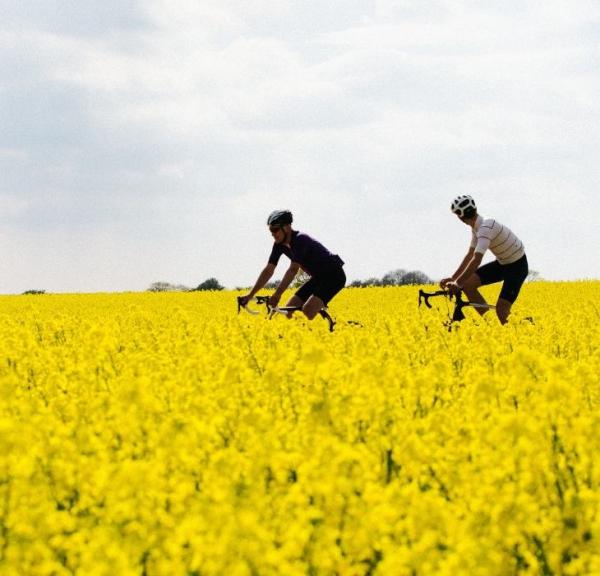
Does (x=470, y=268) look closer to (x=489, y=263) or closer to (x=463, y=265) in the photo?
(x=463, y=265)

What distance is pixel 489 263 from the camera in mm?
11047

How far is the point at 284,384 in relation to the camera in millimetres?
6461

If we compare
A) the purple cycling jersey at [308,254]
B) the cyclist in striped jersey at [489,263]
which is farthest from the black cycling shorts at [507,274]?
the purple cycling jersey at [308,254]

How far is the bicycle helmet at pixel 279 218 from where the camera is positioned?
922 centimetres

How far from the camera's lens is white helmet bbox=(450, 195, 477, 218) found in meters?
9.98

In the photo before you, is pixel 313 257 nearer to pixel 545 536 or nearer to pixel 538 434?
pixel 538 434

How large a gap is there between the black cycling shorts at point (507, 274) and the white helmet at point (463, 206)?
111cm

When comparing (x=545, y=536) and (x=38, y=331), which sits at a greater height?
(x=38, y=331)

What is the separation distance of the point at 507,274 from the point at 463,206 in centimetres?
141

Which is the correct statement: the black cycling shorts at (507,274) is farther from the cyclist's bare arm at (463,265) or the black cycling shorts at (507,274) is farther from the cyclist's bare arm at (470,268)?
the cyclist's bare arm at (470,268)

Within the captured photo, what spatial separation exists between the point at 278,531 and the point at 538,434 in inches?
54.7

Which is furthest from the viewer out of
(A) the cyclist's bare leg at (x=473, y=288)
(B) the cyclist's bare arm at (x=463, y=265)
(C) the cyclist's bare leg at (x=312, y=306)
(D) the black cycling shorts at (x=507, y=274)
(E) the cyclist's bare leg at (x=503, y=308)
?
(E) the cyclist's bare leg at (x=503, y=308)

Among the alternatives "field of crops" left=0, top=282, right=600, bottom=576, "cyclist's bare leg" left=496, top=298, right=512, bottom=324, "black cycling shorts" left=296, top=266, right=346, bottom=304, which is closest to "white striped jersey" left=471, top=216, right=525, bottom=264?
"cyclist's bare leg" left=496, top=298, right=512, bottom=324

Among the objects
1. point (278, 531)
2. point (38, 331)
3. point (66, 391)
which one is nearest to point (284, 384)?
point (66, 391)
